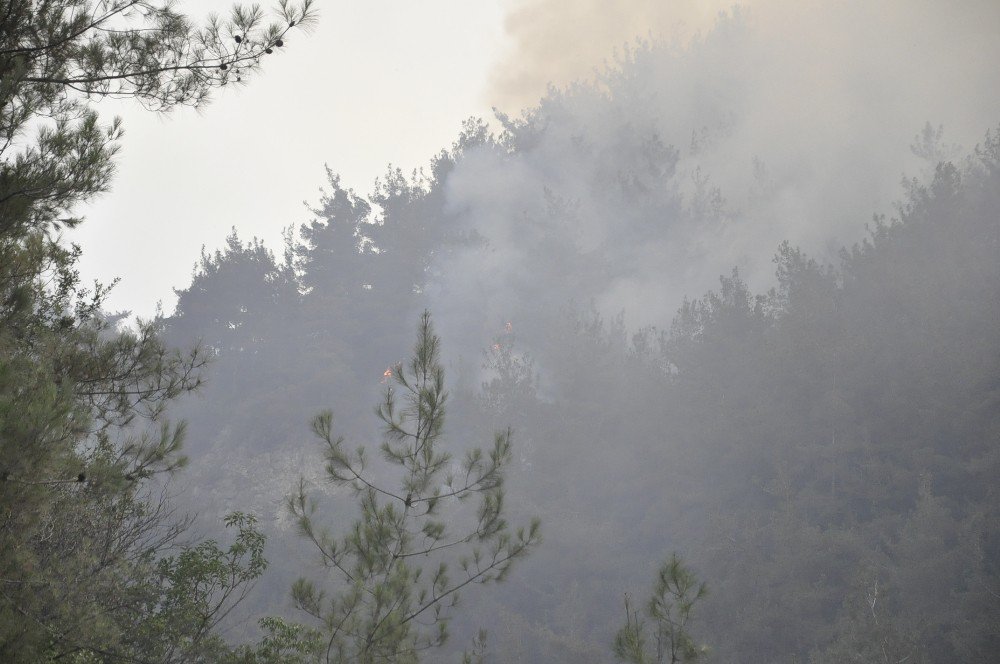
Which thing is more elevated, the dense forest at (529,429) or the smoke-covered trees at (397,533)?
the dense forest at (529,429)

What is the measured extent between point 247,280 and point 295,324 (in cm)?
446

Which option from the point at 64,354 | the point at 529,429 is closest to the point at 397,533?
the point at 64,354

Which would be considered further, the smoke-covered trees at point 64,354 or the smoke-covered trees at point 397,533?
the smoke-covered trees at point 397,533

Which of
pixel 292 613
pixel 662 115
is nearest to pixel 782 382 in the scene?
pixel 292 613

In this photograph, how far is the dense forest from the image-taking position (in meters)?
7.16

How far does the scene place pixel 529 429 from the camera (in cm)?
3806

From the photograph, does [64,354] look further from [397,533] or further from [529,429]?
[529,429]

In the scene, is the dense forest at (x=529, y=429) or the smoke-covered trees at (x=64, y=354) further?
the dense forest at (x=529, y=429)

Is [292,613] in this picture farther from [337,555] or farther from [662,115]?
[662,115]

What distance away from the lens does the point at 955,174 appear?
3772 cm

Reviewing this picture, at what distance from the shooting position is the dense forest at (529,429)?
7160mm

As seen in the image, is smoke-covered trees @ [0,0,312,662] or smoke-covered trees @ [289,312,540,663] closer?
smoke-covered trees @ [0,0,312,662]

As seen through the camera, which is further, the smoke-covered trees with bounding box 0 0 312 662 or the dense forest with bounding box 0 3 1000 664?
the dense forest with bounding box 0 3 1000 664

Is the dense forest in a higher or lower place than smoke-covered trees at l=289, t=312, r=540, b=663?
higher
